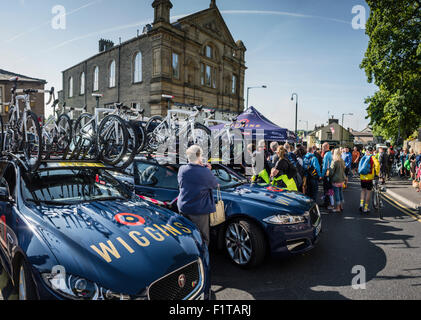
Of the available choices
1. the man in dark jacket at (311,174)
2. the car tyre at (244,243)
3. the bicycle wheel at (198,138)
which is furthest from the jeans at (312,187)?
the car tyre at (244,243)

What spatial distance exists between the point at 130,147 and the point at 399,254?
5.10 m

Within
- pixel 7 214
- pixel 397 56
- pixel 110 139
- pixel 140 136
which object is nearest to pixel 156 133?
pixel 140 136

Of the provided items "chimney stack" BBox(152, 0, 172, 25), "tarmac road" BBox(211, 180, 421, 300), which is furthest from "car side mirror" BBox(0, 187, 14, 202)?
"chimney stack" BBox(152, 0, 172, 25)

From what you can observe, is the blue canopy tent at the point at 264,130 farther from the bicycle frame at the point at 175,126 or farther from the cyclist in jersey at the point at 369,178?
the bicycle frame at the point at 175,126

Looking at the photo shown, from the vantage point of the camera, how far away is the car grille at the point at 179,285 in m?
2.26

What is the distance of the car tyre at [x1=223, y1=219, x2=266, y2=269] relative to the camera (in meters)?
3.87

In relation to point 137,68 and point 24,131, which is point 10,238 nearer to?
point 24,131

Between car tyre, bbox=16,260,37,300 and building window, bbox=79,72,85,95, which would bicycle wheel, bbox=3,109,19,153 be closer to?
car tyre, bbox=16,260,37,300

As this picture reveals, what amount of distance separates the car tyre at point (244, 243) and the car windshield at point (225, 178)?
0.97 metres

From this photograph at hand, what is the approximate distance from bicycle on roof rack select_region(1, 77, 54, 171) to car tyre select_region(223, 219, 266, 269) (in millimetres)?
2903

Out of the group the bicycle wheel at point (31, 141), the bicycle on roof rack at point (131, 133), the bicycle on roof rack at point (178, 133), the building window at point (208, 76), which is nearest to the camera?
the bicycle wheel at point (31, 141)

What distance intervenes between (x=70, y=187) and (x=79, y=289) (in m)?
1.80

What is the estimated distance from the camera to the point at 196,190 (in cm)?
365

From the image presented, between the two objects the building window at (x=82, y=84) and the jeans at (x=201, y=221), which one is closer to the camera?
the jeans at (x=201, y=221)
